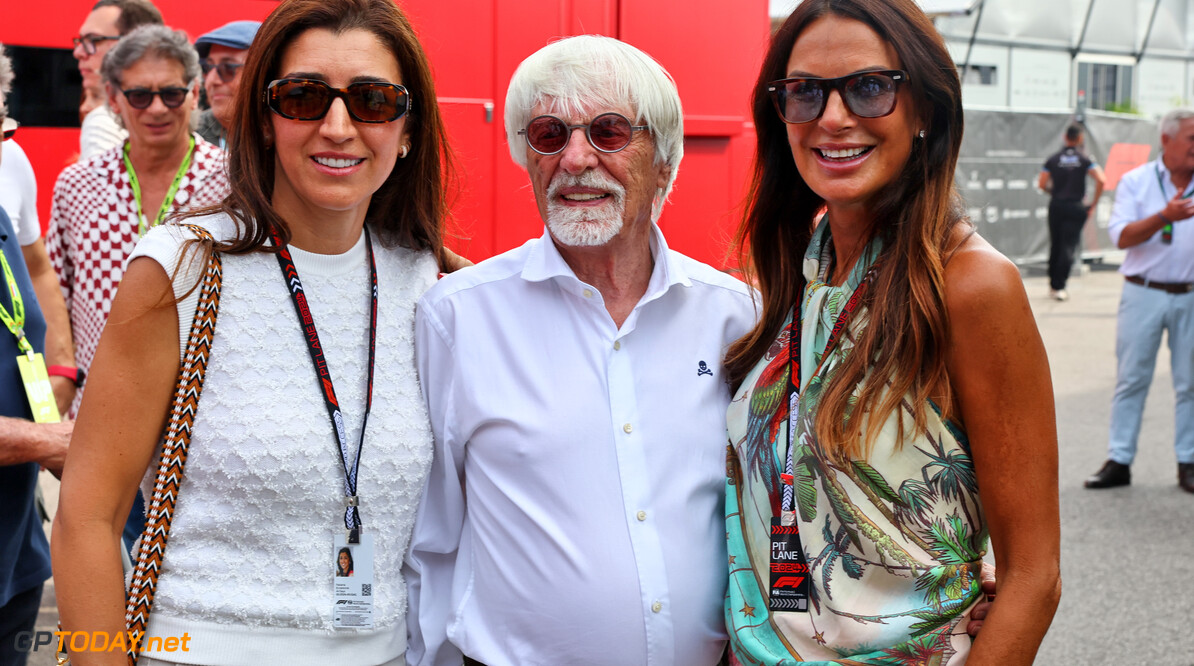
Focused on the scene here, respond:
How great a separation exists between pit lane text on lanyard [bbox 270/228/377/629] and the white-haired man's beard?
0.61 m

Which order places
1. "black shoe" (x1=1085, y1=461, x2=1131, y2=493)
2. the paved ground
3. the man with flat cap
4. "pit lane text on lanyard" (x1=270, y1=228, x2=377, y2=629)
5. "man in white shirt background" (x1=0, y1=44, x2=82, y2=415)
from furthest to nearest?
"black shoe" (x1=1085, y1=461, x2=1131, y2=493)
the paved ground
the man with flat cap
"man in white shirt background" (x1=0, y1=44, x2=82, y2=415)
"pit lane text on lanyard" (x1=270, y1=228, x2=377, y2=629)

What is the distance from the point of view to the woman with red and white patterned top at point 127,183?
3.69 meters

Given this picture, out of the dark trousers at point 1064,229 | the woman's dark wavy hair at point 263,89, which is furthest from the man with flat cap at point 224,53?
the dark trousers at point 1064,229

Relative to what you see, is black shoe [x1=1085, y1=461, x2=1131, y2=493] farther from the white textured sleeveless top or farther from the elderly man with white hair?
the white textured sleeveless top

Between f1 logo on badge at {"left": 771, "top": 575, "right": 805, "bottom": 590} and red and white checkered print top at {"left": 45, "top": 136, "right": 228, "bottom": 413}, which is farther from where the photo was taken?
red and white checkered print top at {"left": 45, "top": 136, "right": 228, "bottom": 413}

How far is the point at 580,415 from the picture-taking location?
223 cm

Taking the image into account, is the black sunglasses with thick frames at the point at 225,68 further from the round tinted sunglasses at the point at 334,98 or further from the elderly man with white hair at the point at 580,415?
the round tinted sunglasses at the point at 334,98

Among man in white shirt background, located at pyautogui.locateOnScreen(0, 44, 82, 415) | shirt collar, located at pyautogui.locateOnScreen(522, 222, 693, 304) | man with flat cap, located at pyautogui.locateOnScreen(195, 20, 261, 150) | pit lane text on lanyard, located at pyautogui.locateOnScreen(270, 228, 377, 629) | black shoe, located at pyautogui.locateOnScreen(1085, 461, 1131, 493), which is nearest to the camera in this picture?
pit lane text on lanyard, located at pyautogui.locateOnScreen(270, 228, 377, 629)

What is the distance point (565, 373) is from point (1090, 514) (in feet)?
16.5

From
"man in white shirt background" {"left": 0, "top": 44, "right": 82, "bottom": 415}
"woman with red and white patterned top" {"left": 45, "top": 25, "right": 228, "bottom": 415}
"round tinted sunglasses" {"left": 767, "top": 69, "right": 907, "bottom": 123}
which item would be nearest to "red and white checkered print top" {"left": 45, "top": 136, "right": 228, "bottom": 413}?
"woman with red and white patterned top" {"left": 45, "top": 25, "right": 228, "bottom": 415}

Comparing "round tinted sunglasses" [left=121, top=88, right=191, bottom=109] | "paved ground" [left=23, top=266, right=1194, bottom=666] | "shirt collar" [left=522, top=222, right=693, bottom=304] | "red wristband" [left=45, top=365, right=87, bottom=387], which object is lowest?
"paved ground" [left=23, top=266, right=1194, bottom=666]

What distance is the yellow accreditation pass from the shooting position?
2.53 m

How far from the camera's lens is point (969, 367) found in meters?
1.84

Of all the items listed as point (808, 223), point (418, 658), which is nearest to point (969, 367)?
point (808, 223)
